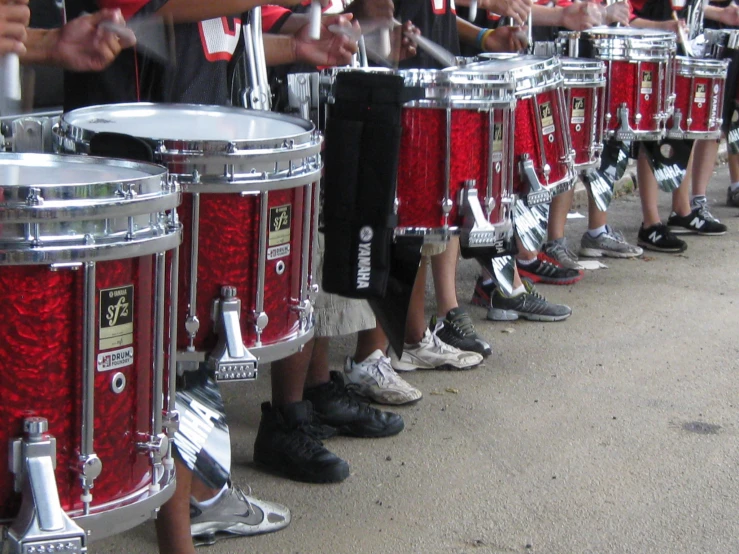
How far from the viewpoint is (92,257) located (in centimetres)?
166

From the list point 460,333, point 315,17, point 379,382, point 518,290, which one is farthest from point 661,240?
point 315,17

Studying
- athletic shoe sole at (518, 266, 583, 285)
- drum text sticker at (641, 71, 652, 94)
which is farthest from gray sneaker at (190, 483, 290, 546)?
drum text sticker at (641, 71, 652, 94)

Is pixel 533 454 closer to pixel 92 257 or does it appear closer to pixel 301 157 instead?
pixel 301 157


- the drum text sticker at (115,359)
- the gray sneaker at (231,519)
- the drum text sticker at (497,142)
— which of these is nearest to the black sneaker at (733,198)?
the drum text sticker at (497,142)

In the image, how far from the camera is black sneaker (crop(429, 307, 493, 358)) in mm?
4246

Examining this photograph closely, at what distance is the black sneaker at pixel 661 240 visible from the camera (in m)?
5.97

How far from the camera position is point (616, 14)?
561 cm

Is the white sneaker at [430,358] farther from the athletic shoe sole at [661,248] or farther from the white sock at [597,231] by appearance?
the athletic shoe sole at [661,248]

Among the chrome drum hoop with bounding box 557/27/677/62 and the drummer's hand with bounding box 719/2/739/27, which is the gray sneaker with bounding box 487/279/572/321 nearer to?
the chrome drum hoop with bounding box 557/27/677/62

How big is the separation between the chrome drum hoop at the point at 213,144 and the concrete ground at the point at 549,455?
1.02 m

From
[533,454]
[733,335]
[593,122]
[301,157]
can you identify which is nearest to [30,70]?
[301,157]

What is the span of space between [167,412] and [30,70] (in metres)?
1.24

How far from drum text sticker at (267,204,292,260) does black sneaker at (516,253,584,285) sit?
121 inches

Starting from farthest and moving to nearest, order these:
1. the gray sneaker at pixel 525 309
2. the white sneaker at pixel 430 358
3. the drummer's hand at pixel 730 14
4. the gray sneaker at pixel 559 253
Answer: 1. the drummer's hand at pixel 730 14
2. the gray sneaker at pixel 559 253
3. the gray sneaker at pixel 525 309
4. the white sneaker at pixel 430 358
